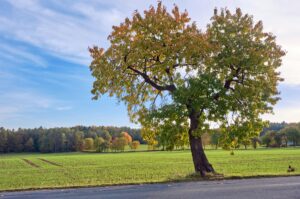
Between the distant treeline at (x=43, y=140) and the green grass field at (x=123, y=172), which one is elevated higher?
the distant treeline at (x=43, y=140)

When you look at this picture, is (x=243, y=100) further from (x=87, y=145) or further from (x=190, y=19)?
(x=87, y=145)

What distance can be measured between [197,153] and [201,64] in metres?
4.97

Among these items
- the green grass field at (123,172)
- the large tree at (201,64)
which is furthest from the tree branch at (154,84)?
the green grass field at (123,172)

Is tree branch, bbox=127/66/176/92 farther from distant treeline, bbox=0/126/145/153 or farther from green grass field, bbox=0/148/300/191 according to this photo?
distant treeline, bbox=0/126/145/153

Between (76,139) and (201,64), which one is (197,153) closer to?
(201,64)

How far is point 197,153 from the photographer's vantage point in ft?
62.6

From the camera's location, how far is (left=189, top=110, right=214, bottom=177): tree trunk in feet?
61.1

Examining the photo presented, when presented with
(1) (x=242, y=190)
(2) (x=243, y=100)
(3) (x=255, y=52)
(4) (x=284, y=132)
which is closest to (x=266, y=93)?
(2) (x=243, y=100)

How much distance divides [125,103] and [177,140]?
431 centimetres

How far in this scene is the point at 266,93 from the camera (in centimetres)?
1861

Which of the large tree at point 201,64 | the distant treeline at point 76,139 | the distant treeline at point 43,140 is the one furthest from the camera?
the distant treeline at point 43,140

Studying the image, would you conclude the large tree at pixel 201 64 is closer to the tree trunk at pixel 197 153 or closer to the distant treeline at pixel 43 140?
the tree trunk at pixel 197 153

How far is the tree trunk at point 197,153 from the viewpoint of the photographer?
18625 millimetres

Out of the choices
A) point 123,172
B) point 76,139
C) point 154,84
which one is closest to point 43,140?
point 76,139
